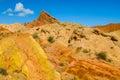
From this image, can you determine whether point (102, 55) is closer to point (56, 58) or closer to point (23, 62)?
point (56, 58)

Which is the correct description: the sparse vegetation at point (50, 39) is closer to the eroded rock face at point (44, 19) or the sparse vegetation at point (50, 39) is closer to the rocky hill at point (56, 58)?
the rocky hill at point (56, 58)

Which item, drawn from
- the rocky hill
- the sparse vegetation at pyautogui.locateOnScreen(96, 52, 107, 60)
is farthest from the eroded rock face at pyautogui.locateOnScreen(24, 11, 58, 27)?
the sparse vegetation at pyautogui.locateOnScreen(96, 52, 107, 60)

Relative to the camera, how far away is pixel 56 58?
28.1 metres

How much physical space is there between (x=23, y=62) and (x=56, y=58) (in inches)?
189

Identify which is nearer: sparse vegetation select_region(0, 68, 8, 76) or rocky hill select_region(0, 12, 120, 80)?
sparse vegetation select_region(0, 68, 8, 76)

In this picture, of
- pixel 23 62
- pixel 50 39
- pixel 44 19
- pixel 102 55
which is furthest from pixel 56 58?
pixel 44 19

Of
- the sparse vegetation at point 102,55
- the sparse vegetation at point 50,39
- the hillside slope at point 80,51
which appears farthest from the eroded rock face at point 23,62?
the sparse vegetation at point 102,55

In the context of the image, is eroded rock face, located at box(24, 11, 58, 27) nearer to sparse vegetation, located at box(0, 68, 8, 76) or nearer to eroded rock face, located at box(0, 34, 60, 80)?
eroded rock face, located at box(0, 34, 60, 80)

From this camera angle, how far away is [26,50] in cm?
2581

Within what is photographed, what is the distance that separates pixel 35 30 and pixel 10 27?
27.9 feet

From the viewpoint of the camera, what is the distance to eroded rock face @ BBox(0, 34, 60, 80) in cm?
2289

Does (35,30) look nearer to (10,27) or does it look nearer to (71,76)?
(10,27)

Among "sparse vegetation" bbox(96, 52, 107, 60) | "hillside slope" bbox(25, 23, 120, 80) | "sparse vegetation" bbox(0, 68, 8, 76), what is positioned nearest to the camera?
"sparse vegetation" bbox(0, 68, 8, 76)

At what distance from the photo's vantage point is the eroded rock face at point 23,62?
22891 millimetres
